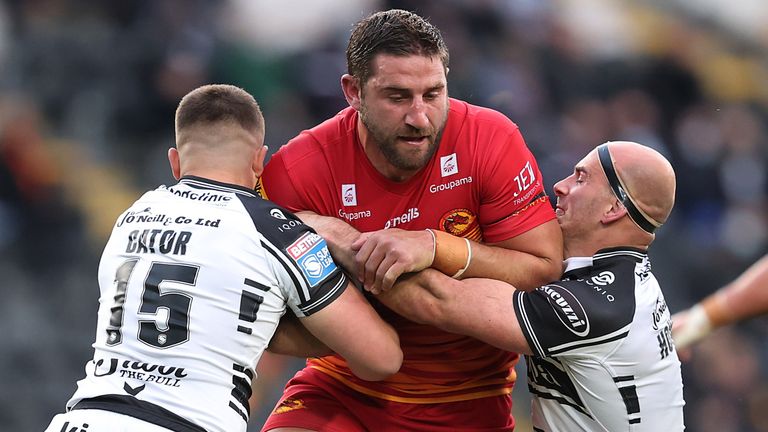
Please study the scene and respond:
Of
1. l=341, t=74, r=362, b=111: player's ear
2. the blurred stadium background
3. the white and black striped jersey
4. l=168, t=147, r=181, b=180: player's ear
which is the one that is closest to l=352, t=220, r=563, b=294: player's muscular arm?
the white and black striped jersey

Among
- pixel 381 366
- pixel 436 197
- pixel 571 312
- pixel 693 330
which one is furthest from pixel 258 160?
pixel 693 330

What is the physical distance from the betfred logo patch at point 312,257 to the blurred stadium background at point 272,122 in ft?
15.8

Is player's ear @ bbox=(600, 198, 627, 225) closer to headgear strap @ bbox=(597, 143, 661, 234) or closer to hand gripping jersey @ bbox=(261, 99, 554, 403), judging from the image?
headgear strap @ bbox=(597, 143, 661, 234)

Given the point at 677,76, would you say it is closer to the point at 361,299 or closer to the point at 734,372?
the point at 734,372

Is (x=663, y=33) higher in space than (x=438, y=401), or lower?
higher

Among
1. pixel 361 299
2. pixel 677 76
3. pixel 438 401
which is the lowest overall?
pixel 438 401

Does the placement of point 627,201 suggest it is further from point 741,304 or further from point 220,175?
point 220,175

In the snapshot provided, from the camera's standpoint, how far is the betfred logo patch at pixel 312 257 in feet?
13.4

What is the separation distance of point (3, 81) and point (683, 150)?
7.08 metres

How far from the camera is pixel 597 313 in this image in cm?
438

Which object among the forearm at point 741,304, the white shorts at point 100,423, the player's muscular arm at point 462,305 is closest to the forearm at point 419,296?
the player's muscular arm at point 462,305

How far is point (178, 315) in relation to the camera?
396cm

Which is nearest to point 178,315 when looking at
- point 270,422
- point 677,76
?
point 270,422

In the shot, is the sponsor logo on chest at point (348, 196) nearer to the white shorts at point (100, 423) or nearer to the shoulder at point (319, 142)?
the shoulder at point (319, 142)
